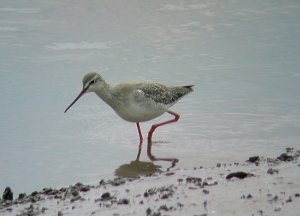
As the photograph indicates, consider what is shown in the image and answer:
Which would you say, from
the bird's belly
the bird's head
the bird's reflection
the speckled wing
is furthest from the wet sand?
the bird's head

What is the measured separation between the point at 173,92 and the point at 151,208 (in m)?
4.99

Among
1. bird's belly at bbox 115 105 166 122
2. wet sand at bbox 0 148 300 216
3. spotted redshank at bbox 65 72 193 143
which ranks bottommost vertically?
wet sand at bbox 0 148 300 216

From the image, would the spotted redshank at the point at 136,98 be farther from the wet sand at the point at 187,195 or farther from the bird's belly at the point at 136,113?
the wet sand at the point at 187,195

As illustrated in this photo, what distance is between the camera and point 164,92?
35.1 ft

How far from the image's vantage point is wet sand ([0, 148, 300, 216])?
5879 mm

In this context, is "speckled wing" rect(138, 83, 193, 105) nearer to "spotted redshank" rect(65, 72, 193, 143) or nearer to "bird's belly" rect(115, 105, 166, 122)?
"spotted redshank" rect(65, 72, 193, 143)

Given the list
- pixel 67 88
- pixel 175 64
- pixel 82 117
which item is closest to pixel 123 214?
pixel 82 117

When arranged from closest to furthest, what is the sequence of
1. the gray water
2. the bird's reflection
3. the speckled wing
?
the bird's reflection < the gray water < the speckled wing

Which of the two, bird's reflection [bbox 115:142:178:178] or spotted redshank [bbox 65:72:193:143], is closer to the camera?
bird's reflection [bbox 115:142:178:178]

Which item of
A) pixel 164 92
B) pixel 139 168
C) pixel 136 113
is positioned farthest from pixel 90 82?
pixel 139 168

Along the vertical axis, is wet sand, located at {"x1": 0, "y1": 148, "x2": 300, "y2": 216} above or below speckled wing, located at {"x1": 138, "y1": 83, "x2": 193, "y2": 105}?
below

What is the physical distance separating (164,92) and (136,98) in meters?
0.60

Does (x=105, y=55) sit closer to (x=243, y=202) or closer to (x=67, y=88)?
(x=67, y=88)

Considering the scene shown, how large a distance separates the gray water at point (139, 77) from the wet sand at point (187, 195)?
1.02 metres
